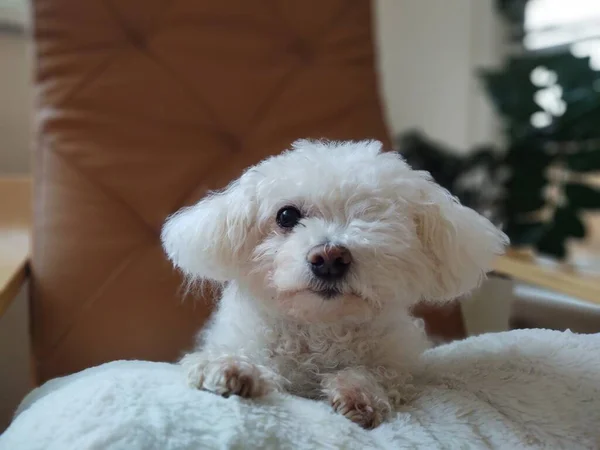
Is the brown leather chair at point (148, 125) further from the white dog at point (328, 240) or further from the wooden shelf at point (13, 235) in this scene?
the white dog at point (328, 240)

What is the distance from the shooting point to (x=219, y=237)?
81 centimetres

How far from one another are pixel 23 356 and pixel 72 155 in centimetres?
39

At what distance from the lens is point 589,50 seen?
7.36 feet

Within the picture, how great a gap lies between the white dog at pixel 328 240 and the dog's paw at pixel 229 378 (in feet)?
0.18

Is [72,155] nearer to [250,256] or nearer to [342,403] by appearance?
[250,256]

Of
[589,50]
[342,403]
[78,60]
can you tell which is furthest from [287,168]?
[589,50]

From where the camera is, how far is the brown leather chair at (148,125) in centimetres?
109

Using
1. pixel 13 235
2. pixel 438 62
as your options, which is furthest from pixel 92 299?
pixel 438 62

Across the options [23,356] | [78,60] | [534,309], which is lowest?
[23,356]

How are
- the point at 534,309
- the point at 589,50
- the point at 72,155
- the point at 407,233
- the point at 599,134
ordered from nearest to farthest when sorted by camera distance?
1. the point at 407,233
2. the point at 534,309
3. the point at 72,155
4. the point at 599,134
5. the point at 589,50

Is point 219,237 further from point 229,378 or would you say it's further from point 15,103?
point 15,103

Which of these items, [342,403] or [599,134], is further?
[599,134]

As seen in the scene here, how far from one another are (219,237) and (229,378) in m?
0.21

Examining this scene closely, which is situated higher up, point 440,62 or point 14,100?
point 440,62
